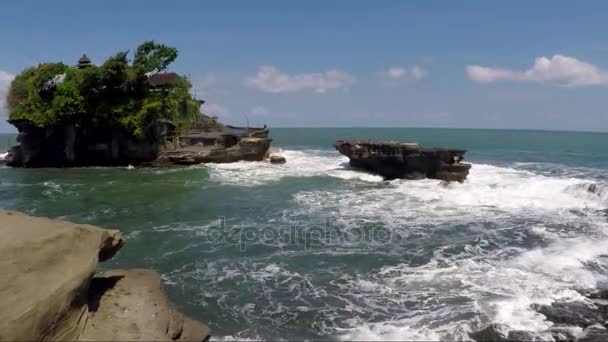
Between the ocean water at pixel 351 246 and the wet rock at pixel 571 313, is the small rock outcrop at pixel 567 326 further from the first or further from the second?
the ocean water at pixel 351 246

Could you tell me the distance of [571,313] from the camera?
11180 mm

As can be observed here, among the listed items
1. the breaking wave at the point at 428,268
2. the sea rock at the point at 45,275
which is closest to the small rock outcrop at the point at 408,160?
the breaking wave at the point at 428,268

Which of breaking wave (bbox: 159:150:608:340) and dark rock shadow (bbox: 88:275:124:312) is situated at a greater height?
dark rock shadow (bbox: 88:275:124:312)

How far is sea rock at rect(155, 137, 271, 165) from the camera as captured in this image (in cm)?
4275

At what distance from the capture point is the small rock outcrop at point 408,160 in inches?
1283

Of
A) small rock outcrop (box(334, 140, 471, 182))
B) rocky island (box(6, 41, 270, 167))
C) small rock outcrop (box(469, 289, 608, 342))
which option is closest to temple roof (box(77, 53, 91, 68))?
rocky island (box(6, 41, 270, 167))

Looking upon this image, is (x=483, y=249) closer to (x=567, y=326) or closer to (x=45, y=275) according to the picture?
(x=567, y=326)

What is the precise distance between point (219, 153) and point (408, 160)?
17.7 metres

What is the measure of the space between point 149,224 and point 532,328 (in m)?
15.8

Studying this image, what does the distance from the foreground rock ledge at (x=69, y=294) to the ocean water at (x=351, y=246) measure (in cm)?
178

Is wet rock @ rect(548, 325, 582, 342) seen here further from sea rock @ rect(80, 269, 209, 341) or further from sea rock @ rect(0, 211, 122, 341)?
sea rock @ rect(0, 211, 122, 341)

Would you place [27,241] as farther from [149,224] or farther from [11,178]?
[11,178]

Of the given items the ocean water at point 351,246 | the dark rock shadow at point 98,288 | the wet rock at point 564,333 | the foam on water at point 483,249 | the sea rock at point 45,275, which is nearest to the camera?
the sea rock at point 45,275

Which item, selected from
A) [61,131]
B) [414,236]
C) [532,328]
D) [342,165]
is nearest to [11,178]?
[61,131]
